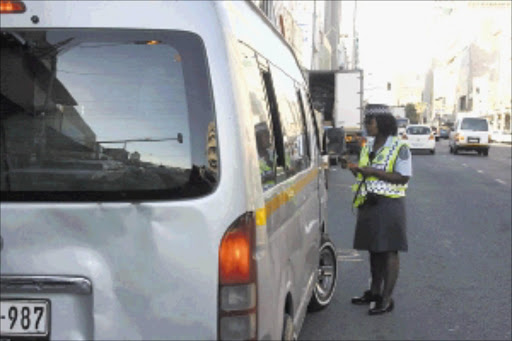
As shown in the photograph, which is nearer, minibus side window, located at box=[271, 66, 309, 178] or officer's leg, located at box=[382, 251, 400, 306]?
minibus side window, located at box=[271, 66, 309, 178]

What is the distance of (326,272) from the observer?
21.2 ft

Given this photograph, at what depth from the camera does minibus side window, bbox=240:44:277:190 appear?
10.4 ft

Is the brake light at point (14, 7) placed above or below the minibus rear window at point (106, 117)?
above

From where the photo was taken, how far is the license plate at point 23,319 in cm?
281

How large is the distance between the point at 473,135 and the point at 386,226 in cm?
3270

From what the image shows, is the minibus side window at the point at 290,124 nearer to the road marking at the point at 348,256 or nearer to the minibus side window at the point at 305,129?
the minibus side window at the point at 305,129

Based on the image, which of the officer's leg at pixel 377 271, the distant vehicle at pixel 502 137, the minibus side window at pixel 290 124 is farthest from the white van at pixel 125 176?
the distant vehicle at pixel 502 137

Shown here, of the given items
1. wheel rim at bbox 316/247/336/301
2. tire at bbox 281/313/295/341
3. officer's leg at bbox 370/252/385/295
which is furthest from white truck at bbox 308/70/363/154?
tire at bbox 281/313/295/341

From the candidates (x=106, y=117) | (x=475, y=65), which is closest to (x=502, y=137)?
(x=475, y=65)

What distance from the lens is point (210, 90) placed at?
283cm

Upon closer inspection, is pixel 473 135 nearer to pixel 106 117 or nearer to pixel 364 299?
pixel 364 299

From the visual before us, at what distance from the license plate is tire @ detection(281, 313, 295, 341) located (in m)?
1.20

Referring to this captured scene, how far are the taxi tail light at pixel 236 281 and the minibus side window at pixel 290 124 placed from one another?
116 centimetres

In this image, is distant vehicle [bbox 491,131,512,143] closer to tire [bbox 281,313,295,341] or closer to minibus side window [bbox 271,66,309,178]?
minibus side window [bbox 271,66,309,178]
